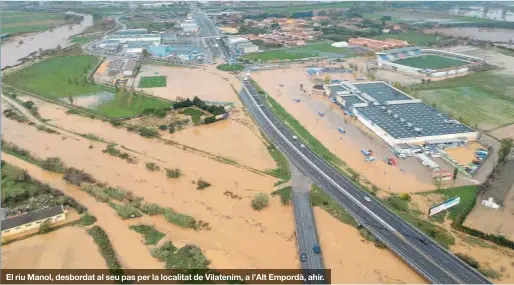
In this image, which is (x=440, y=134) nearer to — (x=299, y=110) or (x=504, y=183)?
(x=504, y=183)

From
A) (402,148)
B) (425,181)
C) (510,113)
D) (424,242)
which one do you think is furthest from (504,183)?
(510,113)

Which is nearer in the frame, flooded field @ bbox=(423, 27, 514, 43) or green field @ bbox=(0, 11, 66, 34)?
flooded field @ bbox=(423, 27, 514, 43)

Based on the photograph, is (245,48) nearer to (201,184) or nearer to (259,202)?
(201,184)

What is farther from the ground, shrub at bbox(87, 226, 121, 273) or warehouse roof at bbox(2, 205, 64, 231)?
warehouse roof at bbox(2, 205, 64, 231)

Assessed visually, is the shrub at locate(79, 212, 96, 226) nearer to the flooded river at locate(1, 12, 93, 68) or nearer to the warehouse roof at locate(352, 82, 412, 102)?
the warehouse roof at locate(352, 82, 412, 102)

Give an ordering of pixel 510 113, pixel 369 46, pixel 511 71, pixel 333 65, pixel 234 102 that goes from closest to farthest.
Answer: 1. pixel 510 113
2. pixel 234 102
3. pixel 511 71
4. pixel 333 65
5. pixel 369 46
